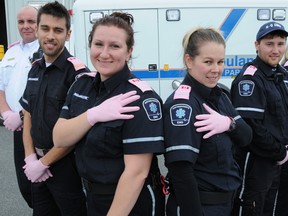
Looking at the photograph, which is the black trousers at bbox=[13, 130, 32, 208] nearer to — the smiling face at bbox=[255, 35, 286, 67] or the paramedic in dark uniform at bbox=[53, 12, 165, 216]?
the paramedic in dark uniform at bbox=[53, 12, 165, 216]

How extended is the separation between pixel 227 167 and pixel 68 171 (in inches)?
42.2

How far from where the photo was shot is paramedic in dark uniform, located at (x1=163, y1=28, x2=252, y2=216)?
1792 millimetres

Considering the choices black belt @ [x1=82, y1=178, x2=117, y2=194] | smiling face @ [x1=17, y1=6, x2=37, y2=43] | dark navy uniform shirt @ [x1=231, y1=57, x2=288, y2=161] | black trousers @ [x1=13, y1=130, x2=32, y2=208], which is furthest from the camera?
smiling face @ [x1=17, y1=6, x2=37, y2=43]

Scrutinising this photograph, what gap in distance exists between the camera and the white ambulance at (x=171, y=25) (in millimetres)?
6055

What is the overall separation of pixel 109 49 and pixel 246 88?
114 centimetres

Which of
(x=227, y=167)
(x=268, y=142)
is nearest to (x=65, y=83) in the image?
(x=227, y=167)

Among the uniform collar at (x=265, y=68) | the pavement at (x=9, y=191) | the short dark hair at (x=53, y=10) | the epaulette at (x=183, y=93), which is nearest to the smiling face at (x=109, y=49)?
the epaulette at (x=183, y=93)

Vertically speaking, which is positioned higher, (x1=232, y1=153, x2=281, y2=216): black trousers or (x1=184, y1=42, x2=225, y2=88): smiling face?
(x1=184, y1=42, x2=225, y2=88): smiling face

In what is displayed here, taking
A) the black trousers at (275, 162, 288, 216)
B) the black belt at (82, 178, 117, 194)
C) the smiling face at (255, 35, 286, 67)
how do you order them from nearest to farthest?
the black belt at (82, 178, 117, 194) → the smiling face at (255, 35, 286, 67) → the black trousers at (275, 162, 288, 216)

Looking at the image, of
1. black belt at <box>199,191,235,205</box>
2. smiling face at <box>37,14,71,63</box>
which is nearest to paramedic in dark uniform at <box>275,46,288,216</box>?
black belt at <box>199,191,235,205</box>

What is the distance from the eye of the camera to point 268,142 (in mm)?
2494

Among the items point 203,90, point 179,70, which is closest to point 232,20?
point 179,70

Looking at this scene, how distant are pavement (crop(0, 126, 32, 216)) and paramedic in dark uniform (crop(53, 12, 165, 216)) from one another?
2.27 meters

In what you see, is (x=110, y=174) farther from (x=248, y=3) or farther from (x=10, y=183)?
(x=248, y=3)
